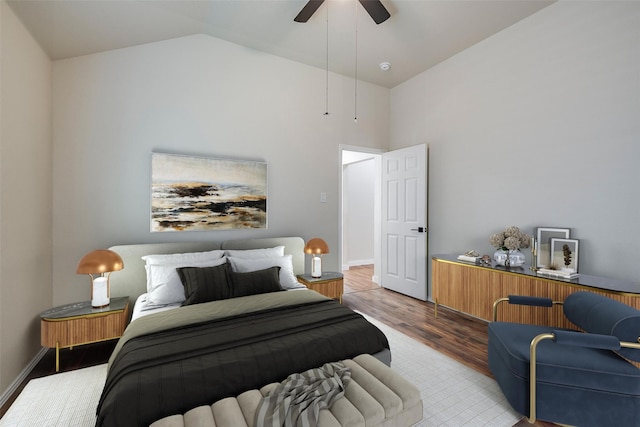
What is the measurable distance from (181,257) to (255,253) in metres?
0.77

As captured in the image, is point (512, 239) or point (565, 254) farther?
point (512, 239)

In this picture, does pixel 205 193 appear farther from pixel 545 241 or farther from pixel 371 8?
pixel 545 241

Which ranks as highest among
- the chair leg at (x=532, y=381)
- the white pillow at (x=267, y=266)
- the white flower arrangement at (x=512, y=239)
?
the white flower arrangement at (x=512, y=239)

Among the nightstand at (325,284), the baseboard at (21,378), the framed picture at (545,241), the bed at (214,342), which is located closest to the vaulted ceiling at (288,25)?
the bed at (214,342)

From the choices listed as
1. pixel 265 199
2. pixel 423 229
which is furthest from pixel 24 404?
pixel 423 229

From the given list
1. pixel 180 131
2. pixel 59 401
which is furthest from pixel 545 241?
pixel 59 401

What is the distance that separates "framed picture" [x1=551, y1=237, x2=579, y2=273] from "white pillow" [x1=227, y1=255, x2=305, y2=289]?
2595mm

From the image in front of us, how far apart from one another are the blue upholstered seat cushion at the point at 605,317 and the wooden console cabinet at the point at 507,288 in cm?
31

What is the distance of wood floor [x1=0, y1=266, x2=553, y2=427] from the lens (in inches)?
97.8

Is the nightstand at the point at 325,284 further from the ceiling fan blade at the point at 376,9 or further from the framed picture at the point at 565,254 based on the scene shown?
the ceiling fan blade at the point at 376,9

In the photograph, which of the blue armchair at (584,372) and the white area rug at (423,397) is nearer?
the blue armchair at (584,372)

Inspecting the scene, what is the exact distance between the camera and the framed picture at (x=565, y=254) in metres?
2.65

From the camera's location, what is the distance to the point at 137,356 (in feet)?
5.19

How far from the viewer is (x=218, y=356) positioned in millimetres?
1615
